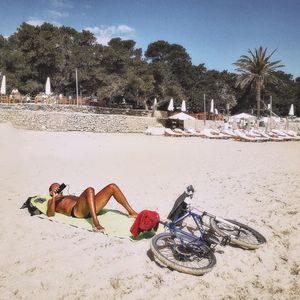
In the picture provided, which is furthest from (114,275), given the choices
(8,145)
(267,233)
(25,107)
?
(25,107)

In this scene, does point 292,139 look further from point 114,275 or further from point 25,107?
point 114,275

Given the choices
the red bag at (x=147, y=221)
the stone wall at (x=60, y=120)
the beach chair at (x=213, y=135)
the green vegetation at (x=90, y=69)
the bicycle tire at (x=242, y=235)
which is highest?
the green vegetation at (x=90, y=69)

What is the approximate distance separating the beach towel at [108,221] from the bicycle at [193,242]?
0.65 meters

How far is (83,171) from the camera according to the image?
9867 millimetres

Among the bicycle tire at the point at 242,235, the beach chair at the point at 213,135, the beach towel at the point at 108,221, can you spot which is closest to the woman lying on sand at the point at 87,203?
the beach towel at the point at 108,221

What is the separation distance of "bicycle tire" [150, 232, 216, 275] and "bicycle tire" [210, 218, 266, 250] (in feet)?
1.90

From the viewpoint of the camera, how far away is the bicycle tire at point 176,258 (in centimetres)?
366

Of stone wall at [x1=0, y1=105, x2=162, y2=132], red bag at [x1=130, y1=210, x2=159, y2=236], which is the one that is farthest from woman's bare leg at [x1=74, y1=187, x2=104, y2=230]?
stone wall at [x1=0, y1=105, x2=162, y2=132]

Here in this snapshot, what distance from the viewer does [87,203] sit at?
490cm

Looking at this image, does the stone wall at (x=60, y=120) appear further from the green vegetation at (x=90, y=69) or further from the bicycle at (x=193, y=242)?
the bicycle at (x=193, y=242)

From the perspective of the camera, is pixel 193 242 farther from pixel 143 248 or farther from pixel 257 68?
pixel 257 68

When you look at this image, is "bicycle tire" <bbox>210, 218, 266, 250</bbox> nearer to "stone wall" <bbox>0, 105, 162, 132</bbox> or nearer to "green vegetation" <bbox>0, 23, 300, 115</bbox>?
"stone wall" <bbox>0, 105, 162, 132</bbox>

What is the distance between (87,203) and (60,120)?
21.5m

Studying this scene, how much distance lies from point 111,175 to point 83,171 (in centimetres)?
109
